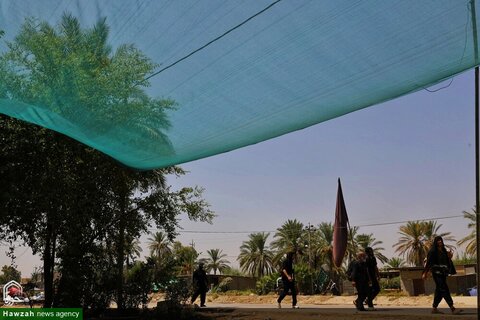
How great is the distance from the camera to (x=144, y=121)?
18.1 feet

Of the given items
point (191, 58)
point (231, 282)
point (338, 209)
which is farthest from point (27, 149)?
point (231, 282)

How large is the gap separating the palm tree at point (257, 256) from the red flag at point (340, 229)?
3665cm

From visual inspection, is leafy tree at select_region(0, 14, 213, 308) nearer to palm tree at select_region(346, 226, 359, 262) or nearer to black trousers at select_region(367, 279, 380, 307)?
black trousers at select_region(367, 279, 380, 307)

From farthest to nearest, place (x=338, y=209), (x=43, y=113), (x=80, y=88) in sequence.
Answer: (x=338, y=209) → (x=43, y=113) → (x=80, y=88)

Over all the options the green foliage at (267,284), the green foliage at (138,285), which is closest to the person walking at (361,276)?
the green foliage at (138,285)

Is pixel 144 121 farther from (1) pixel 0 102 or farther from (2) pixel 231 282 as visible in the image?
(2) pixel 231 282

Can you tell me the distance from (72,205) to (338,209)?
22.8 metres

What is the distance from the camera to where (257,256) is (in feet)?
226

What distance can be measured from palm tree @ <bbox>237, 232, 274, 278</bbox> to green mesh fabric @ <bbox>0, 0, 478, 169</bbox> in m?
63.3

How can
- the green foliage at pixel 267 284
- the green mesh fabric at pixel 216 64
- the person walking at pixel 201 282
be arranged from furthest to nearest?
the green foliage at pixel 267 284 → the person walking at pixel 201 282 → the green mesh fabric at pixel 216 64

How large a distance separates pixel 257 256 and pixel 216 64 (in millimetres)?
65538

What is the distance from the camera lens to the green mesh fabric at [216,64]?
12.9 ft

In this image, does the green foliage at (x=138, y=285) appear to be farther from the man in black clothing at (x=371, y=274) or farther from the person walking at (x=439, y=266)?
the person walking at (x=439, y=266)

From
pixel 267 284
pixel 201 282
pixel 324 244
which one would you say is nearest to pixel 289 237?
pixel 324 244
